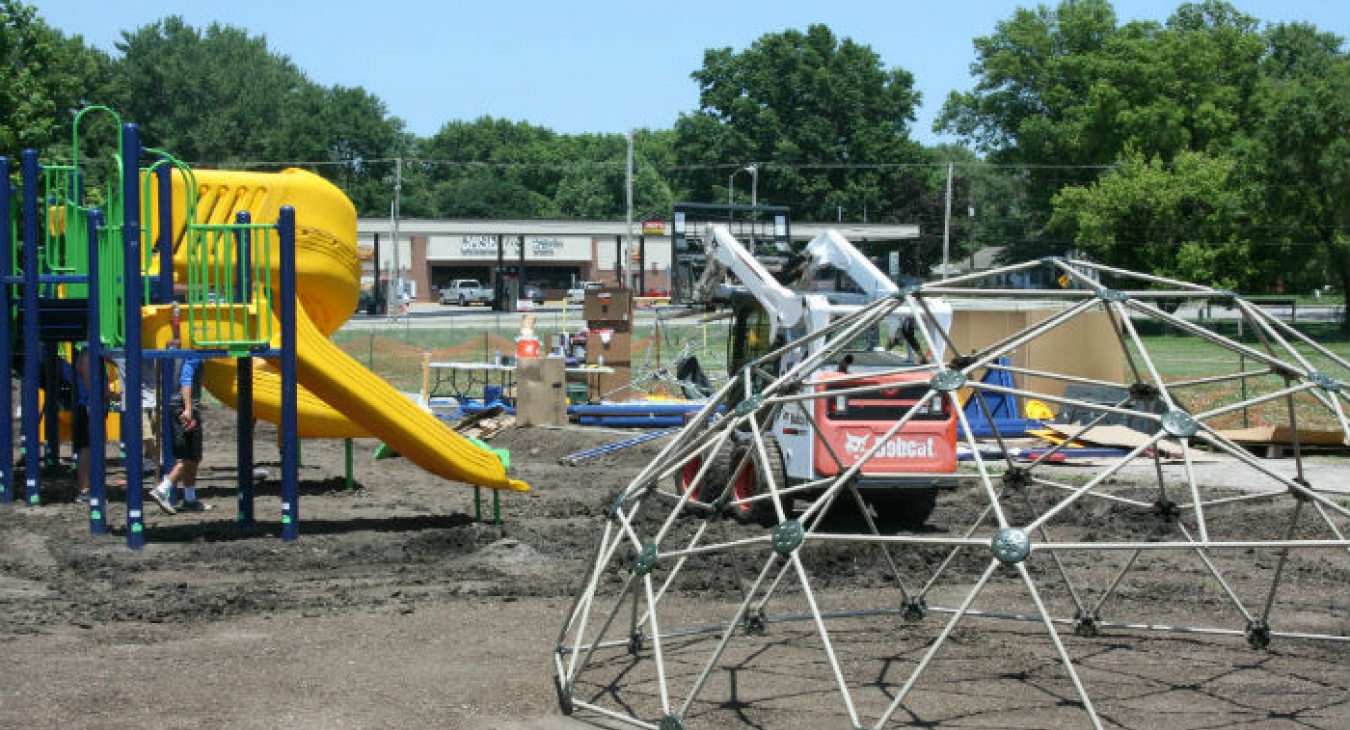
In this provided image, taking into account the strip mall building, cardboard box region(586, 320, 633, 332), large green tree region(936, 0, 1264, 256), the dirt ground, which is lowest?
the dirt ground

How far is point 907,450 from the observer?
11.9 metres

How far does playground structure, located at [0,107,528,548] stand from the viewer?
11.2m

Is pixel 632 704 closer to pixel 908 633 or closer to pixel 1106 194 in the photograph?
pixel 908 633

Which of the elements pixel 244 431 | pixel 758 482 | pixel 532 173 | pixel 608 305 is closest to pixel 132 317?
pixel 244 431

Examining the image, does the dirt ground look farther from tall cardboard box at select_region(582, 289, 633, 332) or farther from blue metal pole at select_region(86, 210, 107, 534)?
tall cardboard box at select_region(582, 289, 633, 332)

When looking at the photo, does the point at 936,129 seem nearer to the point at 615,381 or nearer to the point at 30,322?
the point at 615,381

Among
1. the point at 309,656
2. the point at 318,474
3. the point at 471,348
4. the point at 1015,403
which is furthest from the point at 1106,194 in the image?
the point at 309,656

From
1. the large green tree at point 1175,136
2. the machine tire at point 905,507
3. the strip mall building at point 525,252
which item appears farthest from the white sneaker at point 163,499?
the strip mall building at point 525,252

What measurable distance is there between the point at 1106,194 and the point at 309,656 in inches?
1913

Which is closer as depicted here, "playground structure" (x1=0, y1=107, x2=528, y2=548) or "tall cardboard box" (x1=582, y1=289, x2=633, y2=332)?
"playground structure" (x1=0, y1=107, x2=528, y2=548)

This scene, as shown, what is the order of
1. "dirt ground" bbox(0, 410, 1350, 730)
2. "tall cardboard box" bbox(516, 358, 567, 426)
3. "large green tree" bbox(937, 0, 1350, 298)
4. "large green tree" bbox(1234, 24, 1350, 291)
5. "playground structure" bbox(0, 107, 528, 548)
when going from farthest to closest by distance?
"large green tree" bbox(937, 0, 1350, 298) < "large green tree" bbox(1234, 24, 1350, 291) < "tall cardboard box" bbox(516, 358, 567, 426) < "playground structure" bbox(0, 107, 528, 548) < "dirt ground" bbox(0, 410, 1350, 730)

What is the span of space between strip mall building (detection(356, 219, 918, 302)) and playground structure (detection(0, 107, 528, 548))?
193 feet

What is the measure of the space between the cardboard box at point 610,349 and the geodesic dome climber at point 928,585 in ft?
39.2

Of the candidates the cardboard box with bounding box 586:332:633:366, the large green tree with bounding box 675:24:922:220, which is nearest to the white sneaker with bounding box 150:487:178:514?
the cardboard box with bounding box 586:332:633:366
